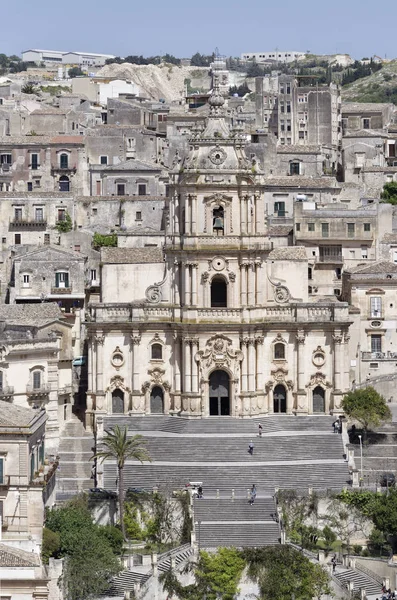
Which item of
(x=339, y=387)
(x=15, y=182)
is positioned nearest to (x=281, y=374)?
(x=339, y=387)

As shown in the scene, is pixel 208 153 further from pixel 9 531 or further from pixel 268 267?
pixel 9 531

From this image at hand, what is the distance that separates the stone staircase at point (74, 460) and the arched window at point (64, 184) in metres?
34.8

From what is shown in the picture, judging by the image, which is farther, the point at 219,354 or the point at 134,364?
the point at 134,364

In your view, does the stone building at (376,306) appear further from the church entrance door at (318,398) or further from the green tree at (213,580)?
the green tree at (213,580)

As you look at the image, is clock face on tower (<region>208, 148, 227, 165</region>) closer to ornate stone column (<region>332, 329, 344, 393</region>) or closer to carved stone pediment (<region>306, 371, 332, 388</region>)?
ornate stone column (<region>332, 329, 344, 393</region>)

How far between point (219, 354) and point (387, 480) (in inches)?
467

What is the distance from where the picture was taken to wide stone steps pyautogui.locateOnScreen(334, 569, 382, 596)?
88250 mm

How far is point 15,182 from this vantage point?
140 m

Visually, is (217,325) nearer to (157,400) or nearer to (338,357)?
(157,400)

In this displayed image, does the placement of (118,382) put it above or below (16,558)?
above

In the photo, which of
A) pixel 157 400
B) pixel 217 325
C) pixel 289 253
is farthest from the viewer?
pixel 289 253

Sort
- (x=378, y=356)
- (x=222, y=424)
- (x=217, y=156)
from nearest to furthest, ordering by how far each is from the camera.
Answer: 1. (x=222, y=424)
2. (x=217, y=156)
3. (x=378, y=356)

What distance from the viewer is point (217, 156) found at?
107m

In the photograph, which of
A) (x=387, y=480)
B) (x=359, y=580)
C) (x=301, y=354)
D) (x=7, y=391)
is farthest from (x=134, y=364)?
(x=359, y=580)
